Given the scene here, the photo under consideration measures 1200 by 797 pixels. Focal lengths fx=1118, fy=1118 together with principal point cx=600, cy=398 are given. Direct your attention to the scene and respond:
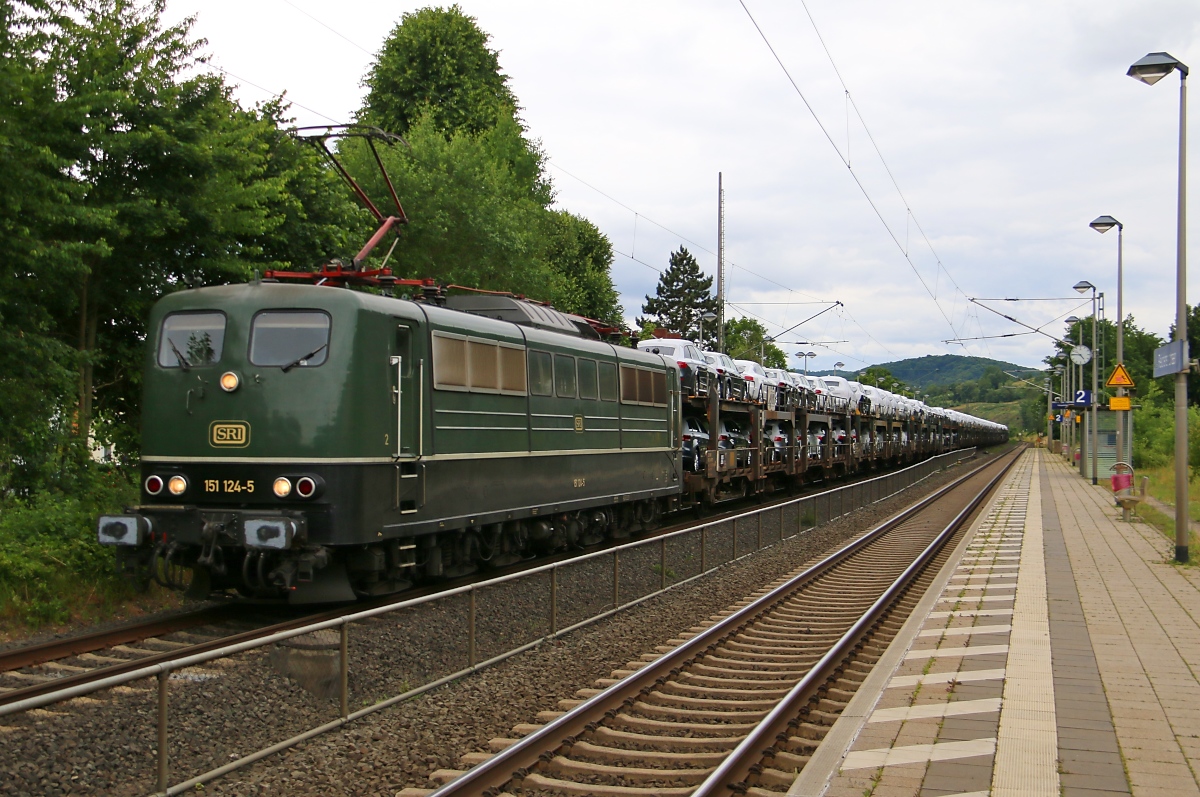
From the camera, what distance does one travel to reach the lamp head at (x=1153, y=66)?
16.4 meters

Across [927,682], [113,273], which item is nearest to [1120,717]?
[927,682]

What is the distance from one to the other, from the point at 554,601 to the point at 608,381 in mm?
7205

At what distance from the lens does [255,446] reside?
36.2 ft

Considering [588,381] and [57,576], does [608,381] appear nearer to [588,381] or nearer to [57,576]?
[588,381]

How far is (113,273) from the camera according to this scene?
15750 millimetres

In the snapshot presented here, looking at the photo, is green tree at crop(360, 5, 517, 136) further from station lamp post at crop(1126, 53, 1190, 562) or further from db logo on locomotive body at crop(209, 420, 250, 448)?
db logo on locomotive body at crop(209, 420, 250, 448)

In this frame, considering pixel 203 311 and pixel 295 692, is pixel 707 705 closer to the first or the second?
pixel 295 692

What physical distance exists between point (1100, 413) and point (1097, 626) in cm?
3670

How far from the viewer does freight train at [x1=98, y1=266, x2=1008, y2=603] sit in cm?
1086

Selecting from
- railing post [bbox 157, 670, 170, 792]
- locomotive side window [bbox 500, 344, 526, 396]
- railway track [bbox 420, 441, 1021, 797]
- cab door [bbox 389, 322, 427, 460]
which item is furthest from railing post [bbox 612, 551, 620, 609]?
railing post [bbox 157, 670, 170, 792]

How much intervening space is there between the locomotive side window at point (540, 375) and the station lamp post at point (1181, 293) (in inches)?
363

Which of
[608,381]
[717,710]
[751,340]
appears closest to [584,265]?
[608,381]

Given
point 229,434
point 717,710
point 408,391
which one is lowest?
point 717,710

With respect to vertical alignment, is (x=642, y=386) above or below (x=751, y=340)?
below
